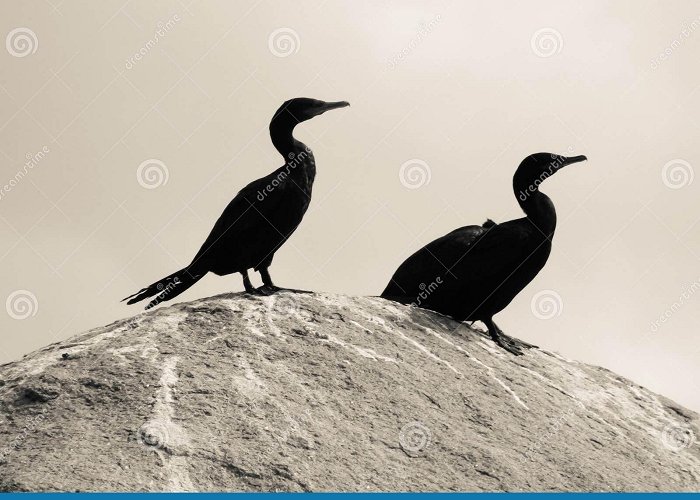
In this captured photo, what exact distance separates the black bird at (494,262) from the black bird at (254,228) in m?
1.91

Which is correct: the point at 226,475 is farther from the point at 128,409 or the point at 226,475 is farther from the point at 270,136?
the point at 270,136

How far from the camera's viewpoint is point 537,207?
42.7 ft

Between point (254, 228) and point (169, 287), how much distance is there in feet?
4.13

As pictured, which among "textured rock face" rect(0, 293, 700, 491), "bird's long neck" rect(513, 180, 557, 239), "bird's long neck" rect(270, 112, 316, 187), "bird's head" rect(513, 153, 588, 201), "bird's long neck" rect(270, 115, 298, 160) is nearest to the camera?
"textured rock face" rect(0, 293, 700, 491)

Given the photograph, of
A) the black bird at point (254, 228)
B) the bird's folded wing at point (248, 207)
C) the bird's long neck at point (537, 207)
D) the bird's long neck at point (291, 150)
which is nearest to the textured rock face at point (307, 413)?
the black bird at point (254, 228)

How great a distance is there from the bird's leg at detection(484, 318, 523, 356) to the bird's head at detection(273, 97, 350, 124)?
Answer: 3344 mm

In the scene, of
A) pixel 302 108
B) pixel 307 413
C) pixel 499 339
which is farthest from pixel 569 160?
pixel 307 413

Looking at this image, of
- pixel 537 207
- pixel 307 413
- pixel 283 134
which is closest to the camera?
pixel 307 413

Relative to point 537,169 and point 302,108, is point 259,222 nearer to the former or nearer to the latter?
point 302,108

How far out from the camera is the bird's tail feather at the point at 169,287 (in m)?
12.1

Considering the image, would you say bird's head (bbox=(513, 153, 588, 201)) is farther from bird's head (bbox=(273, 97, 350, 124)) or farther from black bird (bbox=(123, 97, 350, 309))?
black bird (bbox=(123, 97, 350, 309))

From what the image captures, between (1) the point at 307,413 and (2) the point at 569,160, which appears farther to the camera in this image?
(2) the point at 569,160

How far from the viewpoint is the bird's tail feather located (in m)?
12.1

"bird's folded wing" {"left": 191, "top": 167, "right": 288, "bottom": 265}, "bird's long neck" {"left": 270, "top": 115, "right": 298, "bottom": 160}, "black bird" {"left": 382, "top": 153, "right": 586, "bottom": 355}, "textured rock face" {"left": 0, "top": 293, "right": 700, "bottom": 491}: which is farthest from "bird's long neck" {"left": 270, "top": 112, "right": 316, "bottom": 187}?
"black bird" {"left": 382, "top": 153, "right": 586, "bottom": 355}
